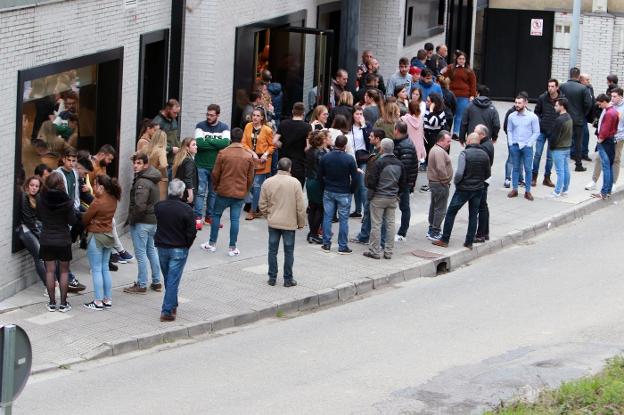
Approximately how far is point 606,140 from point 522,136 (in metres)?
1.52

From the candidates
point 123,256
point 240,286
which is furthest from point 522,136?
point 123,256

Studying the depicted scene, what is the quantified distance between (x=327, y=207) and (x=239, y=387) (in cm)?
594

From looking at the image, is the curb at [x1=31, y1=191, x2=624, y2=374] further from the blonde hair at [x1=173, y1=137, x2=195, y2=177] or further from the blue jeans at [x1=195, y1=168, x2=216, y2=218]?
the blue jeans at [x1=195, y1=168, x2=216, y2=218]

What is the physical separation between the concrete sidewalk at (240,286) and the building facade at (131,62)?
108 centimetres

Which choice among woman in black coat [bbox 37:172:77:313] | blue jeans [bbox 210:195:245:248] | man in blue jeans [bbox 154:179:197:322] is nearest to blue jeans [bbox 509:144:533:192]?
blue jeans [bbox 210:195:245:248]

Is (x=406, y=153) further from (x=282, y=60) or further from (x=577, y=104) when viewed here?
(x=577, y=104)

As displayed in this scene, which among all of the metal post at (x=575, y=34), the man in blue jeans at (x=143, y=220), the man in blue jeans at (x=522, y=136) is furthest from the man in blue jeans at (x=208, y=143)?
the metal post at (x=575, y=34)

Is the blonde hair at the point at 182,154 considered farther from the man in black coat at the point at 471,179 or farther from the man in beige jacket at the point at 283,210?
the man in black coat at the point at 471,179

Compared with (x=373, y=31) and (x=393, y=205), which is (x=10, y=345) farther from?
(x=373, y=31)

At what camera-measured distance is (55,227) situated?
14344 millimetres

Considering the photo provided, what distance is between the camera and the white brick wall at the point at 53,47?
48.4 feet

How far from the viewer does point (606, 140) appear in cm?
2203

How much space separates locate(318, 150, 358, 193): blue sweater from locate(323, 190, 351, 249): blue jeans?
0.33 feet

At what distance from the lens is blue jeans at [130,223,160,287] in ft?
50.8
